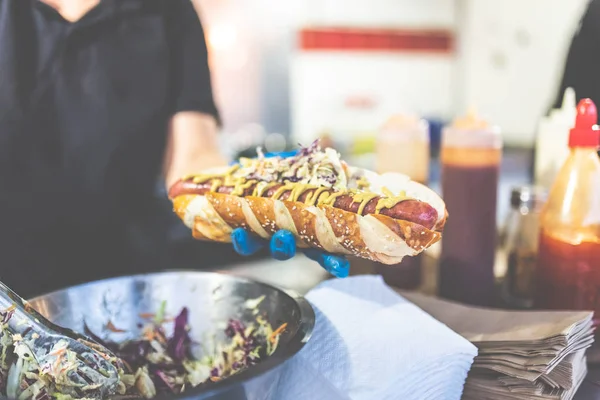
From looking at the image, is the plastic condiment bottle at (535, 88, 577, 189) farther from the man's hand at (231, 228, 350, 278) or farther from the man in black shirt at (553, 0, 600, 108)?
the man's hand at (231, 228, 350, 278)

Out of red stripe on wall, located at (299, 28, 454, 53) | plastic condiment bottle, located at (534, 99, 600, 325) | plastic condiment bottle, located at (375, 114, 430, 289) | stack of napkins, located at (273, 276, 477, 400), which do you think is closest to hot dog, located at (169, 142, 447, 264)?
stack of napkins, located at (273, 276, 477, 400)

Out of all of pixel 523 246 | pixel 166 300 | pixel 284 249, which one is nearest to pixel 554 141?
pixel 523 246

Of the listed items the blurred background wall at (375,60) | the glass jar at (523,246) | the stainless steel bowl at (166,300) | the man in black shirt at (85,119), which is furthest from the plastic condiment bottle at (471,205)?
the blurred background wall at (375,60)

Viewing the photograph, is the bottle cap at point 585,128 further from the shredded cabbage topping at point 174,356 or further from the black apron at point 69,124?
the black apron at point 69,124

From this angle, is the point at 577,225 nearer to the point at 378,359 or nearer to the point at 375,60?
the point at 378,359

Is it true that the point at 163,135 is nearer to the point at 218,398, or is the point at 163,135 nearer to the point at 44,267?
the point at 44,267

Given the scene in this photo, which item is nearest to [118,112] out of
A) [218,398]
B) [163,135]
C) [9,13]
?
[163,135]
